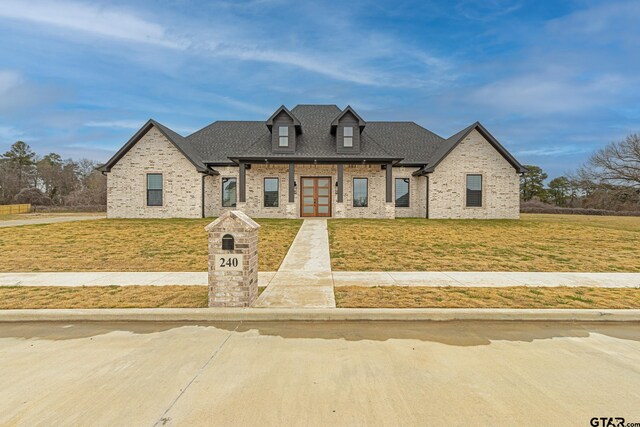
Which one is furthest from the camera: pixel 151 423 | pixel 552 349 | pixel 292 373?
pixel 552 349

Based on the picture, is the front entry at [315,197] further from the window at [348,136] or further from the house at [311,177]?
the window at [348,136]

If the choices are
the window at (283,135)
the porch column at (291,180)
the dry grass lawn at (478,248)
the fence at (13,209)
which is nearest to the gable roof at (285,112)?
the window at (283,135)

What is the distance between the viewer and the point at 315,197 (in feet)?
70.3

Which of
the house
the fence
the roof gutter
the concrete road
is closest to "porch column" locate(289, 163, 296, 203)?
the house

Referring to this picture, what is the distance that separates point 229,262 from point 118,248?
7.93 m

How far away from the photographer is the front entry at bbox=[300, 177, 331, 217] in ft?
70.1

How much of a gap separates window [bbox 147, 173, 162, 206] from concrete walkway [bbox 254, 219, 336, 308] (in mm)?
12996

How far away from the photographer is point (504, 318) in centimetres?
514

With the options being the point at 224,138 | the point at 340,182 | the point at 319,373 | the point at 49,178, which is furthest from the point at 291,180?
the point at 49,178

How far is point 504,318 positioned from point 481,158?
1825cm

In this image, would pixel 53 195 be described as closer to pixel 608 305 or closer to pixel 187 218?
pixel 187 218

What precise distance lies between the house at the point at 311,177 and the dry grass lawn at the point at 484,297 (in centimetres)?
1341

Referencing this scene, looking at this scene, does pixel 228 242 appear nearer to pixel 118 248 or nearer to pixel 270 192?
pixel 118 248

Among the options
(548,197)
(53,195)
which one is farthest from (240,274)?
(53,195)
